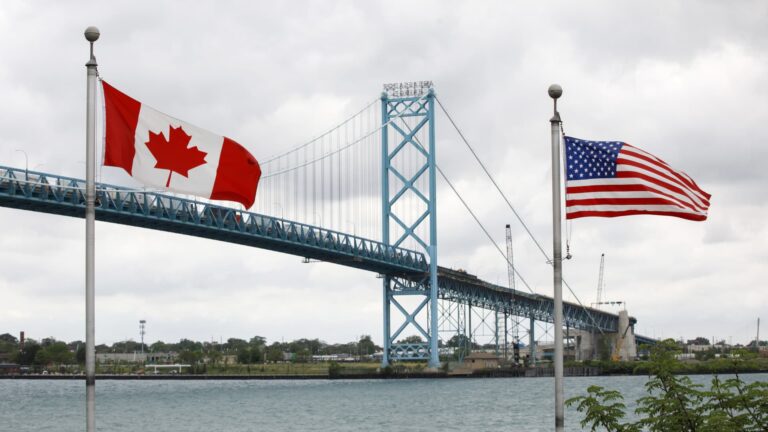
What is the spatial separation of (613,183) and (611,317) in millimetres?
147040

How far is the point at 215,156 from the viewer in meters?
15.8

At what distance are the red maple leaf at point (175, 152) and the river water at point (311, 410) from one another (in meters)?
31.6

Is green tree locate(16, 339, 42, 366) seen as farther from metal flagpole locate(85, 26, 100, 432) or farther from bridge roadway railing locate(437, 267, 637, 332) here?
metal flagpole locate(85, 26, 100, 432)

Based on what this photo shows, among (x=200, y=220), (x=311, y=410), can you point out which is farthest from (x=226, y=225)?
(x=311, y=410)

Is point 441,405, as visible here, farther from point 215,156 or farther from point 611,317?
point 611,317

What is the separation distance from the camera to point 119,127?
15.4 m

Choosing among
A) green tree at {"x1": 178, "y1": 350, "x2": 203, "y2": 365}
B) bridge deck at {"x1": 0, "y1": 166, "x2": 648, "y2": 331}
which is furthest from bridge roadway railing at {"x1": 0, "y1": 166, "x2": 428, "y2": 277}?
green tree at {"x1": 178, "y1": 350, "x2": 203, "y2": 365}

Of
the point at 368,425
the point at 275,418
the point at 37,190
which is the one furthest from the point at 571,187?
the point at 37,190

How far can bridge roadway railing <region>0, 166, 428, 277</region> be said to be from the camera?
63500mm

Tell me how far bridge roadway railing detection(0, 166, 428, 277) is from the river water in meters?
9.21

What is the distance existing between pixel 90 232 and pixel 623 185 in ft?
22.8

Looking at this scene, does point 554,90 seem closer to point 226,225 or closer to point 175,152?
point 175,152

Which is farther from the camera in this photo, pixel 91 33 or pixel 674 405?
pixel 674 405

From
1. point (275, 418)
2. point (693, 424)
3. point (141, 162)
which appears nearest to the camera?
point (141, 162)
